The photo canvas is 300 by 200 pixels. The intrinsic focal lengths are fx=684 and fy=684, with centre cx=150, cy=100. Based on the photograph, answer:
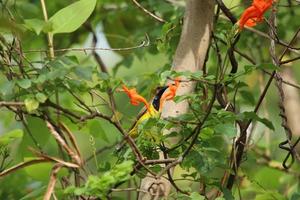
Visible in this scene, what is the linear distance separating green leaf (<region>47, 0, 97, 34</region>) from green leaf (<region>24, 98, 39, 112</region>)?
1.01ft

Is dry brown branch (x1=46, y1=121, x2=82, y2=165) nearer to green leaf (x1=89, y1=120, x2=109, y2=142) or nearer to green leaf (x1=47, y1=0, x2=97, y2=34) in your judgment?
green leaf (x1=47, y1=0, x2=97, y2=34)

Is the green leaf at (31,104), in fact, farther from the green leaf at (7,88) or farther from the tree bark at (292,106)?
the tree bark at (292,106)

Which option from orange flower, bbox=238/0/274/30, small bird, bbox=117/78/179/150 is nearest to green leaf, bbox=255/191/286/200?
small bird, bbox=117/78/179/150

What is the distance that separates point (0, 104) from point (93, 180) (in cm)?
26

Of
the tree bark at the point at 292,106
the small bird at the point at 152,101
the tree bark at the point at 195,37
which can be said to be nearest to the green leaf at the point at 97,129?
the small bird at the point at 152,101

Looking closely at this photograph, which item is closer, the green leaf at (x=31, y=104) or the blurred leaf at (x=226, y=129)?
the green leaf at (x=31, y=104)

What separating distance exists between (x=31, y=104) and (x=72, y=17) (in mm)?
352

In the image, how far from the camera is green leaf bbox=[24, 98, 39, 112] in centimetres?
145

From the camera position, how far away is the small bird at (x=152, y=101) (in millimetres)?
1729

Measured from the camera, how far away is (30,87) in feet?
4.92

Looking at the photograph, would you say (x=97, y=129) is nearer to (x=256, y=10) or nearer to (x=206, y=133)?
(x=206, y=133)

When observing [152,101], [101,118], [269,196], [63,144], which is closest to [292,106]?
[269,196]

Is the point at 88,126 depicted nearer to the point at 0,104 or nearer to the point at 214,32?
the point at 214,32

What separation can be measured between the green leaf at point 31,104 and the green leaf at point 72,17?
1.01 ft
